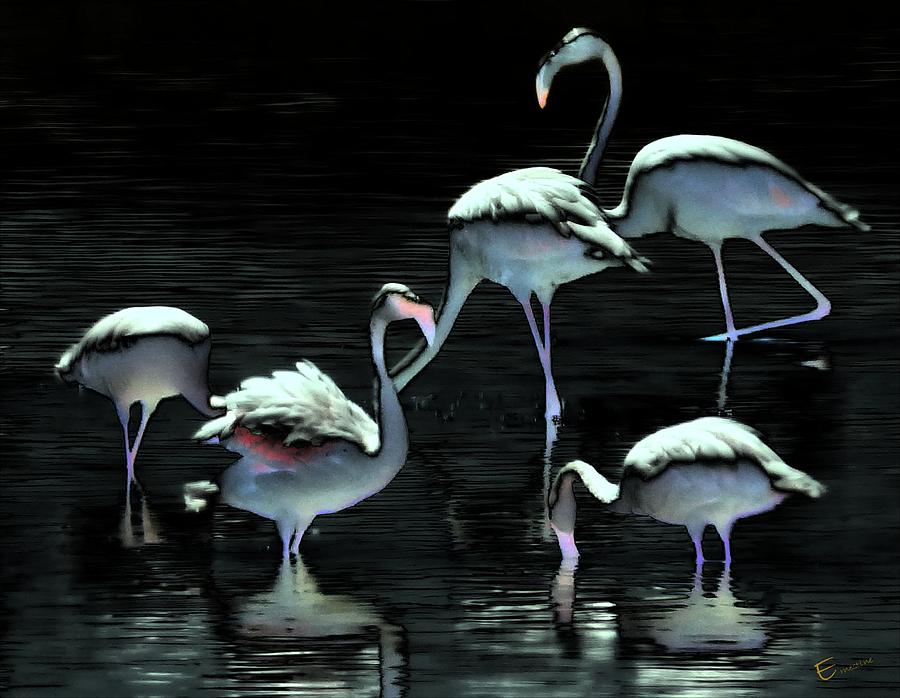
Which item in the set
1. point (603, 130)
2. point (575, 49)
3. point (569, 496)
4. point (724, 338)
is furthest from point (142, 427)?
point (575, 49)

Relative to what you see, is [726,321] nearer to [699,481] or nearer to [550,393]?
[550,393]

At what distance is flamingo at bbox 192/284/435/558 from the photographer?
6770mm

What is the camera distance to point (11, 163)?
1455cm

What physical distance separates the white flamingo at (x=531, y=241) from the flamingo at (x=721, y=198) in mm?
987

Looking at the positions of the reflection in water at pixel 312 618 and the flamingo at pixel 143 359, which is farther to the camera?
the flamingo at pixel 143 359

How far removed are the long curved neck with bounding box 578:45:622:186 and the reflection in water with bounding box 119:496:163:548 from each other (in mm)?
3455

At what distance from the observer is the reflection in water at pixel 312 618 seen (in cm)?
617

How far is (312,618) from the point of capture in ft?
20.9

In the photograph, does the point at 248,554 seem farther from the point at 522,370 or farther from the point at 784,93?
the point at 784,93

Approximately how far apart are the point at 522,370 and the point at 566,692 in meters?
3.66

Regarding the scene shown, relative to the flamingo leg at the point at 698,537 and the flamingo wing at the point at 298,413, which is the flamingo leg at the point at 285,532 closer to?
the flamingo wing at the point at 298,413

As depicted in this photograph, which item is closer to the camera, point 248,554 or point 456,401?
point 248,554

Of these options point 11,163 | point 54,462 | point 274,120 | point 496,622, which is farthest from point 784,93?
point 496,622
